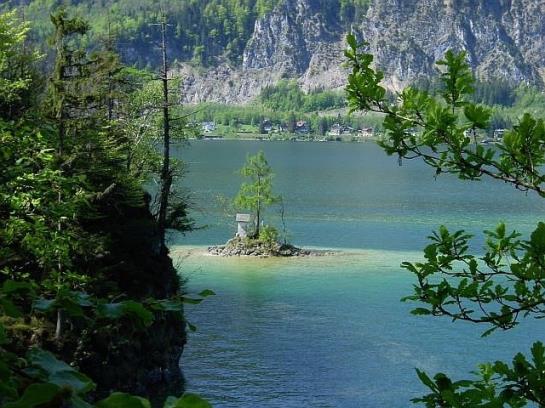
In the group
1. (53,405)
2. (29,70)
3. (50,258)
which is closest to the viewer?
(53,405)

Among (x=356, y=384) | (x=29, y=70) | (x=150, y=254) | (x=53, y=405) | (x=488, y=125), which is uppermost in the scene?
(x=29, y=70)

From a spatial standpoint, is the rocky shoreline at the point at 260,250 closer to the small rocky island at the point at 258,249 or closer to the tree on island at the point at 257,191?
the small rocky island at the point at 258,249

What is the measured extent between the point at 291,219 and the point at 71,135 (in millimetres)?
38773

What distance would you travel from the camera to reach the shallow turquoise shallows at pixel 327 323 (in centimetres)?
2366

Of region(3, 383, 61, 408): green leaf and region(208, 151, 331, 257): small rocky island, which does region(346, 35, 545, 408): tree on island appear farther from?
region(208, 151, 331, 257): small rocky island

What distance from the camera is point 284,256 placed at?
45688 mm

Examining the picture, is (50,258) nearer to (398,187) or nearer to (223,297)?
(223,297)

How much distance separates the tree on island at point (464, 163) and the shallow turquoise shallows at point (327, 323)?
1724 cm

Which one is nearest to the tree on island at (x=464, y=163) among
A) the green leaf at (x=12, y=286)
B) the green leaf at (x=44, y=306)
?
the green leaf at (x=44, y=306)

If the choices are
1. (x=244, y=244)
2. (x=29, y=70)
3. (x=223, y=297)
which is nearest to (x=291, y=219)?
(x=244, y=244)

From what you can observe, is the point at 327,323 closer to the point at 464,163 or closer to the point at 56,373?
the point at 464,163

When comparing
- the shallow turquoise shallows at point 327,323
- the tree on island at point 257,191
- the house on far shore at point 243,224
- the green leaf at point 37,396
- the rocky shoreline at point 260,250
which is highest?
the green leaf at point 37,396

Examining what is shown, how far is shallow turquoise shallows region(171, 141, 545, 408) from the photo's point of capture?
77.6ft

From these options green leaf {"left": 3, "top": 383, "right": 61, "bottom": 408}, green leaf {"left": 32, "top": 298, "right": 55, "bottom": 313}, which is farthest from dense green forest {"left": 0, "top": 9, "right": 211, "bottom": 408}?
green leaf {"left": 3, "top": 383, "right": 61, "bottom": 408}
